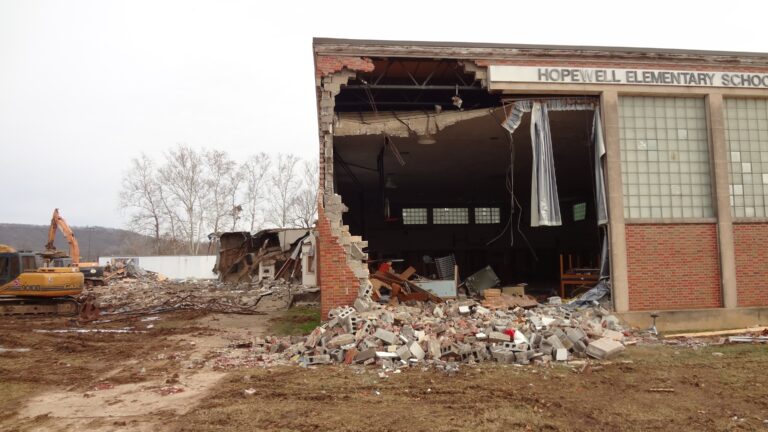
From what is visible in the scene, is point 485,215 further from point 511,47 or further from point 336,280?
point 336,280

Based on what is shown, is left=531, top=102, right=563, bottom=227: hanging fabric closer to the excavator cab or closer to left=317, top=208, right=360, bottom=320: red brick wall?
left=317, top=208, right=360, bottom=320: red brick wall

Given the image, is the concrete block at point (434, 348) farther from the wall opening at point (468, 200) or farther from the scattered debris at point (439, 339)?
the wall opening at point (468, 200)

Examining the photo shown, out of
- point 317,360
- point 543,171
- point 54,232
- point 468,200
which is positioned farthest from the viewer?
point 468,200

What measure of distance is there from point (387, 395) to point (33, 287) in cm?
1551

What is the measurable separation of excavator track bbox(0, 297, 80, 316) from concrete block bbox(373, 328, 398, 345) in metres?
13.5

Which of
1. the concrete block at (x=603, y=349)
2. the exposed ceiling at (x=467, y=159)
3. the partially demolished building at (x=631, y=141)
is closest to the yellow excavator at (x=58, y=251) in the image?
the exposed ceiling at (x=467, y=159)

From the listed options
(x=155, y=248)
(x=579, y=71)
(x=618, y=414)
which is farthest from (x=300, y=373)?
(x=155, y=248)

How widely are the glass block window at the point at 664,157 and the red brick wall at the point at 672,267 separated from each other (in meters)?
0.48

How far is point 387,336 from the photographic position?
949 centimetres

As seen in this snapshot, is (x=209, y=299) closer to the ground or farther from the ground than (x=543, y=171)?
closer to the ground

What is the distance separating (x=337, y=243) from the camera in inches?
462

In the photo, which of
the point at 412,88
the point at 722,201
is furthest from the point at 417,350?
the point at 722,201

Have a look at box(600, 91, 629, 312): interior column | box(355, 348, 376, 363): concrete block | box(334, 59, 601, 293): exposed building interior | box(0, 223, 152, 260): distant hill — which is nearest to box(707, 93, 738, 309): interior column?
box(600, 91, 629, 312): interior column

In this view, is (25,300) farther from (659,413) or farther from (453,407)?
(659,413)
